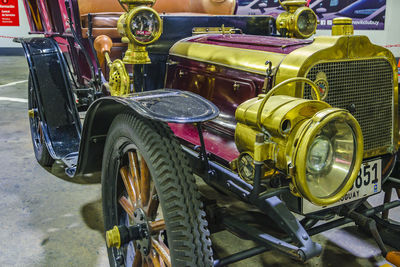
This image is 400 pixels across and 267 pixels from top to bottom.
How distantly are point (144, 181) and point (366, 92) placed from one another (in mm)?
1055

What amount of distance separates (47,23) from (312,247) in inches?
150

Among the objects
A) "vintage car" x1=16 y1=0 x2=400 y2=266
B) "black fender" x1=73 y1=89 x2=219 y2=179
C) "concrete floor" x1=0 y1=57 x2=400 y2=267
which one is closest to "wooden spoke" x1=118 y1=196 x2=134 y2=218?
"vintage car" x1=16 y1=0 x2=400 y2=266

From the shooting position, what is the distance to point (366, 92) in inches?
71.9

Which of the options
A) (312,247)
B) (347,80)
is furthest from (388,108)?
(312,247)

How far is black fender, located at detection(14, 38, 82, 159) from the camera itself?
3170mm

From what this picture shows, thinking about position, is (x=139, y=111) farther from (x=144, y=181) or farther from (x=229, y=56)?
(x=229, y=56)

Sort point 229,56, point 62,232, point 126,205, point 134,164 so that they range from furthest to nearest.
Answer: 1. point 62,232
2. point 229,56
3. point 126,205
4. point 134,164

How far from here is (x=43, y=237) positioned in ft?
8.28

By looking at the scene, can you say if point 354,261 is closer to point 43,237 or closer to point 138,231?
point 138,231

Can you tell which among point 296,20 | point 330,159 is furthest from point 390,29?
point 330,159

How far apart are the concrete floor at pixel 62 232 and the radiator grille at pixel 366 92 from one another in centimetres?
83

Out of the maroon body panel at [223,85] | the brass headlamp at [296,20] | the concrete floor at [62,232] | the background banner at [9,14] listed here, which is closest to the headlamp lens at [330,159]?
the maroon body panel at [223,85]

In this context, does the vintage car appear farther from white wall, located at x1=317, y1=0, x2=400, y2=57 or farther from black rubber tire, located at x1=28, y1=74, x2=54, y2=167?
white wall, located at x1=317, y1=0, x2=400, y2=57

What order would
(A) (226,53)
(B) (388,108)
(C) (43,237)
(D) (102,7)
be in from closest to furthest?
(B) (388,108), (A) (226,53), (C) (43,237), (D) (102,7)
